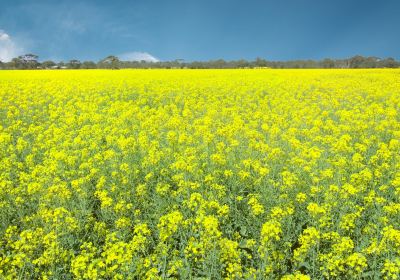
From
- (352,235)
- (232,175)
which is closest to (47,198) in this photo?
(232,175)

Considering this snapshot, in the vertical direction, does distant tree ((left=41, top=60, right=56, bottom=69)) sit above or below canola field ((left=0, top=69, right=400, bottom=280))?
below

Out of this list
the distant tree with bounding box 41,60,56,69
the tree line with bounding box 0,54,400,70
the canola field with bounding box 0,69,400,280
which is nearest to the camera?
the canola field with bounding box 0,69,400,280

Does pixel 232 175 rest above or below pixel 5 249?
above

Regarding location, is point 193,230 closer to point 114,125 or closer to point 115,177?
point 115,177

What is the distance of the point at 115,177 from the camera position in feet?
23.4

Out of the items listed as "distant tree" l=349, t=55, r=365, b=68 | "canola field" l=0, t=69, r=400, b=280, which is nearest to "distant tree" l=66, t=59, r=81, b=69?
"distant tree" l=349, t=55, r=365, b=68

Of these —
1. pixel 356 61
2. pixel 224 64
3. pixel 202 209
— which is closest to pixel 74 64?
pixel 224 64

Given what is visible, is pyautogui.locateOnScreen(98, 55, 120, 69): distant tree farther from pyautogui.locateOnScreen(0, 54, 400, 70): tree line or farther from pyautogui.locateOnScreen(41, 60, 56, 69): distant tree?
pyautogui.locateOnScreen(41, 60, 56, 69): distant tree

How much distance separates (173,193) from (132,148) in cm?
292

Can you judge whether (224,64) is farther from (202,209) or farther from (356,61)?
(202,209)

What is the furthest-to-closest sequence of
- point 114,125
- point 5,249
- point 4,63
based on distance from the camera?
point 4,63, point 114,125, point 5,249

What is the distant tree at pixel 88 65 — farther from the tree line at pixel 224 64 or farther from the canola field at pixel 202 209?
the canola field at pixel 202 209

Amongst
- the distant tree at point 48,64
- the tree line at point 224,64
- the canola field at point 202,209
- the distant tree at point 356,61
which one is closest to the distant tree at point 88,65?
the tree line at point 224,64

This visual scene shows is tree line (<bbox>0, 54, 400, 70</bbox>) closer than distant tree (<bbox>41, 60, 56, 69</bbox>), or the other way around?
tree line (<bbox>0, 54, 400, 70</bbox>)
